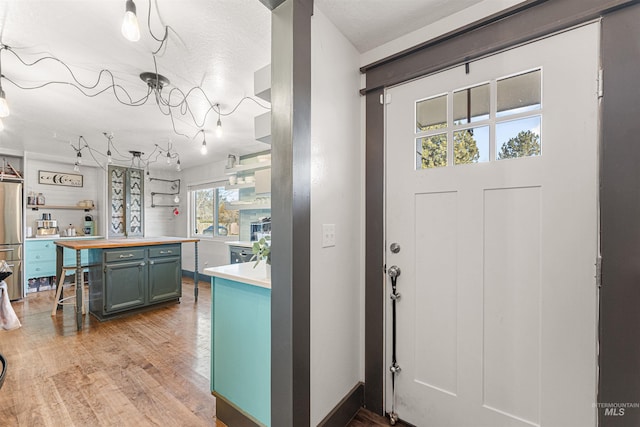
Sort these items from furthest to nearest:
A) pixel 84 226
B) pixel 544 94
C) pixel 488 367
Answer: pixel 84 226
pixel 488 367
pixel 544 94

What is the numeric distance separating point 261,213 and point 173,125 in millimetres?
1944

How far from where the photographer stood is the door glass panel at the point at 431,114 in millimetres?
1609

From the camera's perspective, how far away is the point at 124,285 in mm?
3504

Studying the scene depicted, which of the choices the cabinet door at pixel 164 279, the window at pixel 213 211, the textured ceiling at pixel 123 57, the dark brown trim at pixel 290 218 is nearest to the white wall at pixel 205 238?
the window at pixel 213 211

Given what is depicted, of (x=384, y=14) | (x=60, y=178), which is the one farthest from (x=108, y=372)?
(x=60, y=178)

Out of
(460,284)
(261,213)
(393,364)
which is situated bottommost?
(393,364)

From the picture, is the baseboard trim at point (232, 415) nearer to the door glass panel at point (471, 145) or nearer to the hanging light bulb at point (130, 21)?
the door glass panel at point (471, 145)

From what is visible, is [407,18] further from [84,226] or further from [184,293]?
[84,226]

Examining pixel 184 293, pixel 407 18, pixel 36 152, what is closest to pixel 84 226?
pixel 36 152

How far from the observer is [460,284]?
152 cm

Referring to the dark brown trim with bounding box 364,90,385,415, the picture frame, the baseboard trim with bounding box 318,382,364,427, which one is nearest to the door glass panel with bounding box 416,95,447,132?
the dark brown trim with bounding box 364,90,385,415

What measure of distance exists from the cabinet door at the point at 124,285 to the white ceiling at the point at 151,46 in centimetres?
178

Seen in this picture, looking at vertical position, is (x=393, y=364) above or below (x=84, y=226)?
below

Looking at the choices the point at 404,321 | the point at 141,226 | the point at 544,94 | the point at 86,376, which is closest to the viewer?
the point at 544,94
